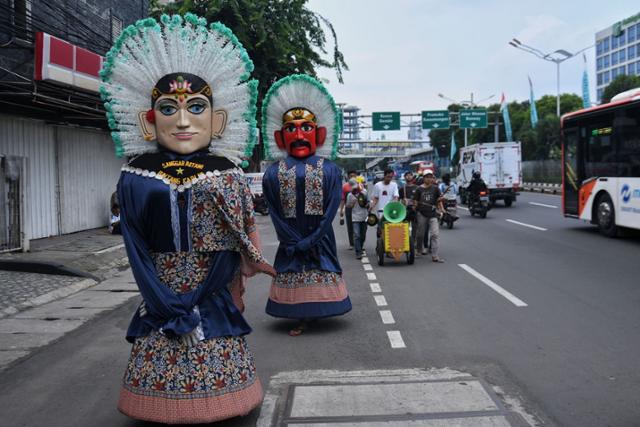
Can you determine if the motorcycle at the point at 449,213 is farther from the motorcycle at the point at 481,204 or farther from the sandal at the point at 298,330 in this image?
the sandal at the point at 298,330

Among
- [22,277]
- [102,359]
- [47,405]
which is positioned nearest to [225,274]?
[47,405]

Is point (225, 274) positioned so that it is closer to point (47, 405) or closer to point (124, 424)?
point (124, 424)

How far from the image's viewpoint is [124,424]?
165 inches

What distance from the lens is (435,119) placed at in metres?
43.0

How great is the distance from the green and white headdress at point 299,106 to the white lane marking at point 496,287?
9.86 feet

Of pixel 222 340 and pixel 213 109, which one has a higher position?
pixel 213 109

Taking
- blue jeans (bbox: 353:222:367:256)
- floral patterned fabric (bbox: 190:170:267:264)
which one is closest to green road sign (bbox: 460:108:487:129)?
blue jeans (bbox: 353:222:367:256)

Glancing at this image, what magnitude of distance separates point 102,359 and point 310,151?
2934 millimetres

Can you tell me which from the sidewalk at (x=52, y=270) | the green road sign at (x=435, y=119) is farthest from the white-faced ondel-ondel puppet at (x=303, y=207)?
the green road sign at (x=435, y=119)

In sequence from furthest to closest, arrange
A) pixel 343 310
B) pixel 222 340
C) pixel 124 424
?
pixel 343 310 → pixel 124 424 → pixel 222 340

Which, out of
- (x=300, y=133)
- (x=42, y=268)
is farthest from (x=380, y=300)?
(x=42, y=268)

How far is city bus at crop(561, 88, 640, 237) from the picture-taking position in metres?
13.3

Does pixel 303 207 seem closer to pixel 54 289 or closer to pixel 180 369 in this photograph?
pixel 180 369

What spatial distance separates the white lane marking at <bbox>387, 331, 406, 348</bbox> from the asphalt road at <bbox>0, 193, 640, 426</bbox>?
68 millimetres
